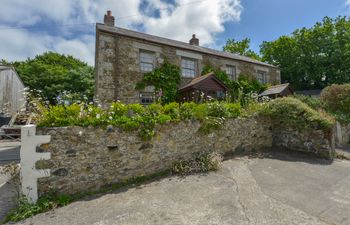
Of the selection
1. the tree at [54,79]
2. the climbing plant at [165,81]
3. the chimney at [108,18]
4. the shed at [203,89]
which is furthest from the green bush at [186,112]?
the tree at [54,79]

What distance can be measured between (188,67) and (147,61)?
114 inches

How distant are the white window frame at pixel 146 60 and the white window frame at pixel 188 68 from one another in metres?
2.10

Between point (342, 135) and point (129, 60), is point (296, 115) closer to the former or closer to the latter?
point (342, 135)

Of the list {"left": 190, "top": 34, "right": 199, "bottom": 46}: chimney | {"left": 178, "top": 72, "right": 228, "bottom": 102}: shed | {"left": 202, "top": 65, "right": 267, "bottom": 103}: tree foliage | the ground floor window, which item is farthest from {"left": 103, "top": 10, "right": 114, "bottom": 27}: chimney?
{"left": 190, "top": 34, "right": 199, "bottom": 46}: chimney

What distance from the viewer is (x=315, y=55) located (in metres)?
25.0

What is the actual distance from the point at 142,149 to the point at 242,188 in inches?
105

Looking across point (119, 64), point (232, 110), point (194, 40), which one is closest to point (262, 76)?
point (194, 40)

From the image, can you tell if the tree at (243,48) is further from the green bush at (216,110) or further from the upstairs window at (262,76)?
the green bush at (216,110)

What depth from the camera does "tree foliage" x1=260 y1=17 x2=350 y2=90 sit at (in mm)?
23656

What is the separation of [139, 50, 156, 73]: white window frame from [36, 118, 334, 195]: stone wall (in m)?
6.31

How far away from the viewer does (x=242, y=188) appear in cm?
443

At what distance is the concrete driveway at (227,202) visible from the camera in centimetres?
331

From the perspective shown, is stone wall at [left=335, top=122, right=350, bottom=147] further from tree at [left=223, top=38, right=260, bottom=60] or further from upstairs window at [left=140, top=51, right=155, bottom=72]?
tree at [left=223, top=38, right=260, bottom=60]

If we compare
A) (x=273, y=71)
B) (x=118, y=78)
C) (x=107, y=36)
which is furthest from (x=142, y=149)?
(x=273, y=71)
